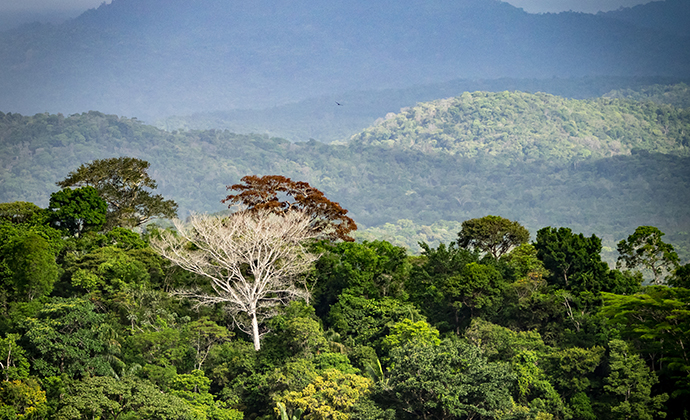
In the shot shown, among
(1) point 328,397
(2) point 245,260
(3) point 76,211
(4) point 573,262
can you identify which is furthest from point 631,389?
(3) point 76,211

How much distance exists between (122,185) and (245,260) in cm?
2043

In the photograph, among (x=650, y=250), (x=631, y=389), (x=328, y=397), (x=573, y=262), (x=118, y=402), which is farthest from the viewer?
(x=650, y=250)

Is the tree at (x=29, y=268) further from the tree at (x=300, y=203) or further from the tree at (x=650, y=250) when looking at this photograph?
the tree at (x=650, y=250)

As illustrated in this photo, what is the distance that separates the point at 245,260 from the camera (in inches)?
1407

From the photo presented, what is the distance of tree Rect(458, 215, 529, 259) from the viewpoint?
5025cm

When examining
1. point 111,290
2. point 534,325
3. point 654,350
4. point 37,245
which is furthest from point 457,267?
point 37,245

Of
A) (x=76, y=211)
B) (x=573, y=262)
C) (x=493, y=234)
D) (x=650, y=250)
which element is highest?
(x=76, y=211)

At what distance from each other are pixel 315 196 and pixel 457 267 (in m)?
10.0

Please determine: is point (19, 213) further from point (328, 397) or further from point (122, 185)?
point (328, 397)

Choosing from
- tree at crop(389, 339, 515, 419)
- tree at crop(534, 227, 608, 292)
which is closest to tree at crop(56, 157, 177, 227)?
tree at crop(534, 227, 608, 292)

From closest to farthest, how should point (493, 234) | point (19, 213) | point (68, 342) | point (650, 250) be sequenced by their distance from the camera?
point (68, 342), point (650, 250), point (19, 213), point (493, 234)

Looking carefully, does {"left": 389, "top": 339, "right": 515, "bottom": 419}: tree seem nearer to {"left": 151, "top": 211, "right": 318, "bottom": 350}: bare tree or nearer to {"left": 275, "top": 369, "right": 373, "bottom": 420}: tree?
{"left": 275, "top": 369, "right": 373, "bottom": 420}: tree

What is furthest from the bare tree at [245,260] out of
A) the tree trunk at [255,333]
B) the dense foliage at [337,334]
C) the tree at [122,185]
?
the tree at [122,185]

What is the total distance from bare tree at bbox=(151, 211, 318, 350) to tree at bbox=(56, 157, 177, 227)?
14397mm
